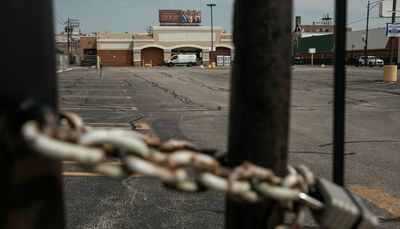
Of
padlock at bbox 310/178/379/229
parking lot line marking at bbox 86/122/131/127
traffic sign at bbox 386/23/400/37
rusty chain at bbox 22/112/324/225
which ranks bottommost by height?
parking lot line marking at bbox 86/122/131/127

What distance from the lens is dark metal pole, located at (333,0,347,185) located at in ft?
4.99

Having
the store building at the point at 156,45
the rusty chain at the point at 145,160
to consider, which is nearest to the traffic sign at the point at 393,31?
the rusty chain at the point at 145,160

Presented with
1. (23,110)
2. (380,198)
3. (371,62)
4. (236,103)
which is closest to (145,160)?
(23,110)

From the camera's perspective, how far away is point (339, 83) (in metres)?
1.58

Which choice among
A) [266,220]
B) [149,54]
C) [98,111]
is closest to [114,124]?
[98,111]

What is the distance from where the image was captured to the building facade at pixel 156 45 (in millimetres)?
97562

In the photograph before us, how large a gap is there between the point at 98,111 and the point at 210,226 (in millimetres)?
9492

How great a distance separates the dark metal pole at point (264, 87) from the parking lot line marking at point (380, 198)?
12.3 ft

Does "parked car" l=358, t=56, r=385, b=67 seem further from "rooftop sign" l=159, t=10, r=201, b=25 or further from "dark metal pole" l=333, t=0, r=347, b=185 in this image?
"dark metal pole" l=333, t=0, r=347, b=185

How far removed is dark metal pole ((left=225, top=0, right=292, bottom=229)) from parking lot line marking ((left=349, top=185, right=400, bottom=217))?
3.74m

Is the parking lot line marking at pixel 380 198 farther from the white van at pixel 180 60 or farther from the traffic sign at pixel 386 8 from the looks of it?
the white van at pixel 180 60

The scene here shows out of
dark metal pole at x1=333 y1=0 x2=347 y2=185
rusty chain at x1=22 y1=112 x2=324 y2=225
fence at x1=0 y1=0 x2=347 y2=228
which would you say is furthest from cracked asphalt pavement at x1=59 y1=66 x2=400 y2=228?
rusty chain at x1=22 y1=112 x2=324 y2=225

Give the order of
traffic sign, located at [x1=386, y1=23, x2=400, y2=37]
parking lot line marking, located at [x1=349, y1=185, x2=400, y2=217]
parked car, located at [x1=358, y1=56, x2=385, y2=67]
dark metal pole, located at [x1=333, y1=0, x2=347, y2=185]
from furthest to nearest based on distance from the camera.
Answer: parked car, located at [x1=358, y1=56, x2=385, y2=67], traffic sign, located at [x1=386, y1=23, x2=400, y2=37], parking lot line marking, located at [x1=349, y1=185, x2=400, y2=217], dark metal pole, located at [x1=333, y1=0, x2=347, y2=185]

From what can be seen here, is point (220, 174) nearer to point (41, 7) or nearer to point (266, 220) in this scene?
point (266, 220)
